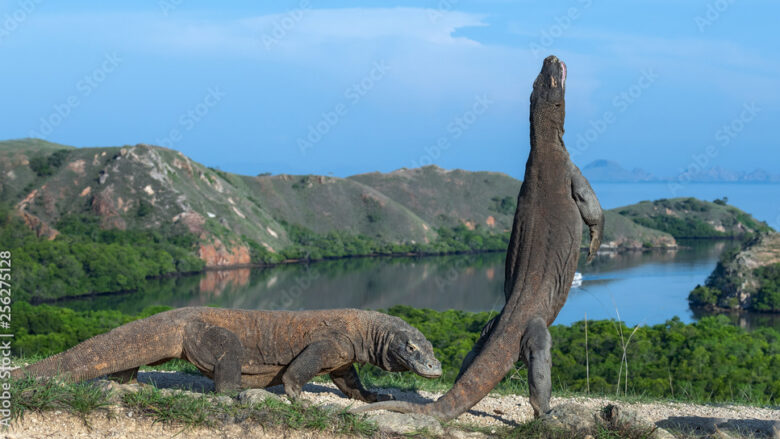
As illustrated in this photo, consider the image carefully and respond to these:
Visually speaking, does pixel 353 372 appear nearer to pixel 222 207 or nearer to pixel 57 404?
pixel 57 404

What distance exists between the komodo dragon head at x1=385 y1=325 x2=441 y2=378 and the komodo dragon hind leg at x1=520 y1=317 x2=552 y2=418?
1125mm

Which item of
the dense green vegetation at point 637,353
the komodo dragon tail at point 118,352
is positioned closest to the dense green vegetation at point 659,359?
the dense green vegetation at point 637,353

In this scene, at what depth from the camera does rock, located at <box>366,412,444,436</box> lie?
8.05m

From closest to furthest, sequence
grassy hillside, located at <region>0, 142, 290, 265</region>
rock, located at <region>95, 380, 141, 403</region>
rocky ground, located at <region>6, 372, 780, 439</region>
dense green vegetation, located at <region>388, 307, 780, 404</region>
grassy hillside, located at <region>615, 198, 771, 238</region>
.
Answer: rocky ground, located at <region>6, 372, 780, 439</region> < rock, located at <region>95, 380, 141, 403</region> < dense green vegetation, located at <region>388, 307, 780, 404</region> < grassy hillside, located at <region>0, 142, 290, 265</region> < grassy hillside, located at <region>615, 198, 771, 238</region>

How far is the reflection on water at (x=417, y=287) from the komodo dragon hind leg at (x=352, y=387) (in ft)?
148

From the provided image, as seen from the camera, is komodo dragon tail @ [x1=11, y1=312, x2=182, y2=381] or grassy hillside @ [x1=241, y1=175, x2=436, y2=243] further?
grassy hillside @ [x1=241, y1=175, x2=436, y2=243]

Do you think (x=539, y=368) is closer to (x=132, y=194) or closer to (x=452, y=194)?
(x=132, y=194)

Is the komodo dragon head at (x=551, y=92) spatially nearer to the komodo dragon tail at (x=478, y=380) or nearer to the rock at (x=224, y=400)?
the komodo dragon tail at (x=478, y=380)

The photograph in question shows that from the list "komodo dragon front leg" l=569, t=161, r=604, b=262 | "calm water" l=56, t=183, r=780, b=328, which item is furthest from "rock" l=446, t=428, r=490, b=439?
"calm water" l=56, t=183, r=780, b=328

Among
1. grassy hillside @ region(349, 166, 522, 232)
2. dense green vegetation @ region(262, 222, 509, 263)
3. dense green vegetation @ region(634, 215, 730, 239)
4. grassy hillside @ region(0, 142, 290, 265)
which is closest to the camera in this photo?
grassy hillside @ region(0, 142, 290, 265)

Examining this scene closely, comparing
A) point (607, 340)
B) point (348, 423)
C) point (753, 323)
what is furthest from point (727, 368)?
point (753, 323)

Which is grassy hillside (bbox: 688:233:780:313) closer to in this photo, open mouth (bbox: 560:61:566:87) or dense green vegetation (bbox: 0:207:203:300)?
dense green vegetation (bbox: 0:207:203:300)

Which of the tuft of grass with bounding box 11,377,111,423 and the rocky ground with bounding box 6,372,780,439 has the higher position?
the tuft of grass with bounding box 11,377,111,423

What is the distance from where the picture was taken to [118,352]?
30.3ft
